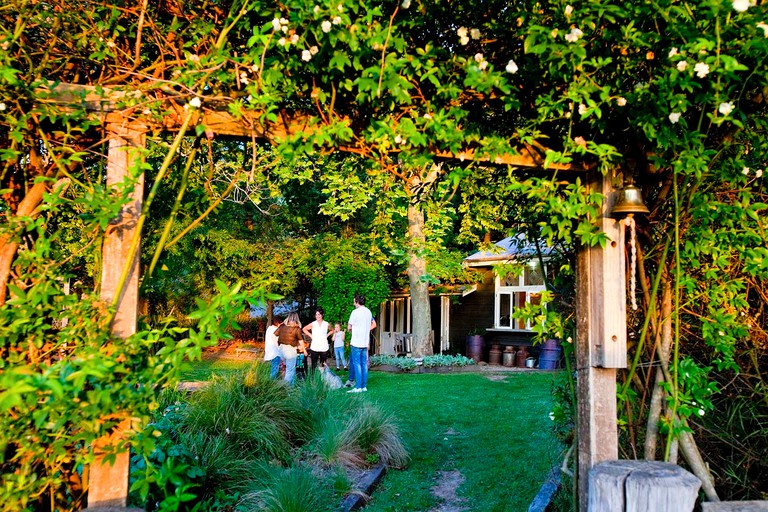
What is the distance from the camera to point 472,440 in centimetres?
745

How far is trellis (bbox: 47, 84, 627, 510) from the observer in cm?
271

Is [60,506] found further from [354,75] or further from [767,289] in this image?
[767,289]

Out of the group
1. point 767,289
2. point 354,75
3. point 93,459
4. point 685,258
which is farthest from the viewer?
point 767,289

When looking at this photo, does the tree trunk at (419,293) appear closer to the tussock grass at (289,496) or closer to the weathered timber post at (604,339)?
the tussock grass at (289,496)

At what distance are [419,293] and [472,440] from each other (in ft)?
30.7

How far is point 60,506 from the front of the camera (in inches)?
110

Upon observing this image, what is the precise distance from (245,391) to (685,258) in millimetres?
4748

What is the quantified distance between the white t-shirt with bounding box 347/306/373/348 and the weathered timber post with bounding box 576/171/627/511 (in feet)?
25.9

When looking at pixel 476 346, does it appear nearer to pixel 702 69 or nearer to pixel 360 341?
pixel 360 341

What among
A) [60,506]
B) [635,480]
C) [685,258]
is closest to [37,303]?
[60,506]

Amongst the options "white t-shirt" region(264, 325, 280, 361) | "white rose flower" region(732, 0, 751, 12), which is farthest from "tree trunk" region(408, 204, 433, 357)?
"white rose flower" region(732, 0, 751, 12)

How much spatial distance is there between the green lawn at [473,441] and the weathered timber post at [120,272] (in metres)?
2.78

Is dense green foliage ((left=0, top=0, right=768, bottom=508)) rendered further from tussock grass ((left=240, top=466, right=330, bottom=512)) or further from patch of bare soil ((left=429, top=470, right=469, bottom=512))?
patch of bare soil ((left=429, top=470, right=469, bottom=512))

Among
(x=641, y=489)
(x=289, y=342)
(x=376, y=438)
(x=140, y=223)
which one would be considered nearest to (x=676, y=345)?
(x=641, y=489)
